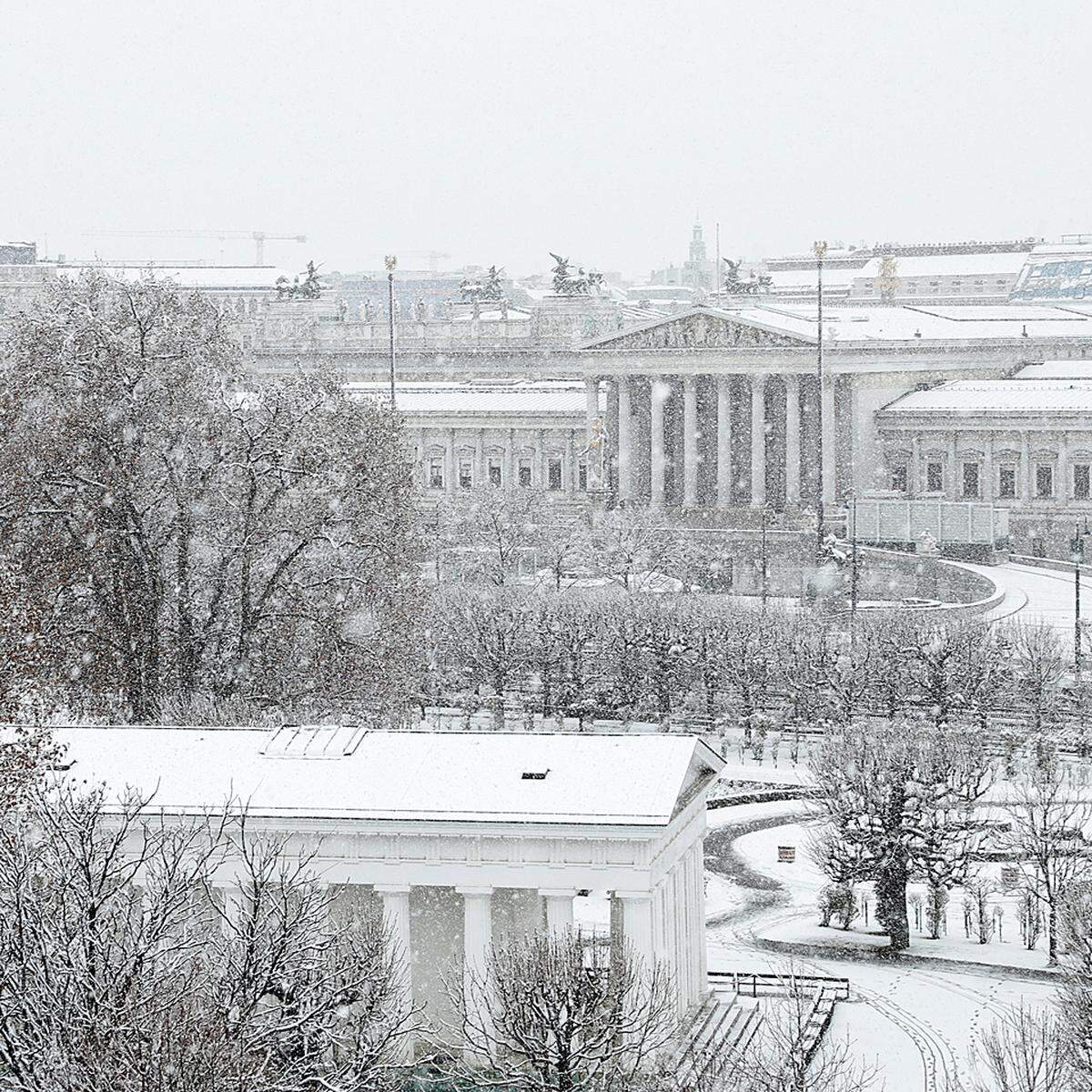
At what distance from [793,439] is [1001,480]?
27.9ft

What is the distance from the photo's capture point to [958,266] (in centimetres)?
14862

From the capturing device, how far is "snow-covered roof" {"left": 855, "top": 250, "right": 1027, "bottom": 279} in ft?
482

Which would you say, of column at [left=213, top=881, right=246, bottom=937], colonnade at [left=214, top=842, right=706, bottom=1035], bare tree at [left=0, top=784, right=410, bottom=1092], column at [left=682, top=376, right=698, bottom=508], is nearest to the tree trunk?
colonnade at [left=214, top=842, right=706, bottom=1035]

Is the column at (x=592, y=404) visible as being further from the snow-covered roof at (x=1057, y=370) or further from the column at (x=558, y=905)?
the column at (x=558, y=905)

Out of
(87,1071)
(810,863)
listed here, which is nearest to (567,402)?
(810,863)

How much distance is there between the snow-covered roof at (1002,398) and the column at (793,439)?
13.4 ft

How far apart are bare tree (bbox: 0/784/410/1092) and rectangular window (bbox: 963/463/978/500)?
6933 cm

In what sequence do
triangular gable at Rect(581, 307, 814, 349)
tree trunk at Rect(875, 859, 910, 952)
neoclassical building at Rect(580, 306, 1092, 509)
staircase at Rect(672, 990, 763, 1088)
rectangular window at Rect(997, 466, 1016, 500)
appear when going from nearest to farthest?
staircase at Rect(672, 990, 763, 1088) → tree trunk at Rect(875, 859, 910, 952) → rectangular window at Rect(997, 466, 1016, 500) → triangular gable at Rect(581, 307, 814, 349) → neoclassical building at Rect(580, 306, 1092, 509)

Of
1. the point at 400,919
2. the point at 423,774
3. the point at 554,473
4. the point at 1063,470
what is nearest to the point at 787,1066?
the point at 400,919

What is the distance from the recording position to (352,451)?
50.1 metres

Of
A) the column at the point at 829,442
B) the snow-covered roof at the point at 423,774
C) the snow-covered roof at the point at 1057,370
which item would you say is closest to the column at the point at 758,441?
the column at the point at 829,442

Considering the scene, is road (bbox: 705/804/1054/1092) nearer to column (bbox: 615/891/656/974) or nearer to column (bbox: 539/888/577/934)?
column (bbox: 615/891/656/974)

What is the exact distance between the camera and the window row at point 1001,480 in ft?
296

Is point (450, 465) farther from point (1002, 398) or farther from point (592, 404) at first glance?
point (1002, 398)
